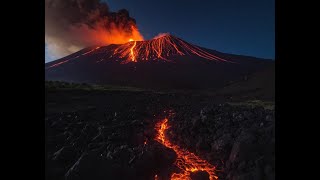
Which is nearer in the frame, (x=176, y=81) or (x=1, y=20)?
(x=1, y=20)

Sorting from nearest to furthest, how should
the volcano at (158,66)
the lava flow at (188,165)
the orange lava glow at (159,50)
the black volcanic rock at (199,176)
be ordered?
the black volcanic rock at (199,176), the lava flow at (188,165), the volcano at (158,66), the orange lava glow at (159,50)

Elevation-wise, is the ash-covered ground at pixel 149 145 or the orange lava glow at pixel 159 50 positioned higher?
the orange lava glow at pixel 159 50

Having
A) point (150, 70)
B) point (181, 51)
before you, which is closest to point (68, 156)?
point (150, 70)

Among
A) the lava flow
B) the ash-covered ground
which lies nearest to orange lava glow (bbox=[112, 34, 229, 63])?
the ash-covered ground

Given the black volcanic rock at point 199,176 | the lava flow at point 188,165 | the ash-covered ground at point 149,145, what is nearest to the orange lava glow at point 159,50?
the ash-covered ground at point 149,145

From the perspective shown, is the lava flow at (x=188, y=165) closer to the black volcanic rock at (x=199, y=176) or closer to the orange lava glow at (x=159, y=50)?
the black volcanic rock at (x=199, y=176)

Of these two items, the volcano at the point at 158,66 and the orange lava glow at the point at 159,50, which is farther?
the orange lava glow at the point at 159,50
